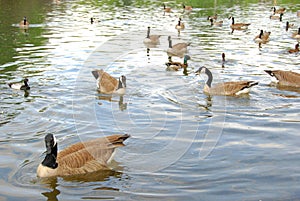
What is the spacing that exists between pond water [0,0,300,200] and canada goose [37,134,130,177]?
0.23 m

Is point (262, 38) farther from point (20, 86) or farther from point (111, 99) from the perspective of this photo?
point (20, 86)

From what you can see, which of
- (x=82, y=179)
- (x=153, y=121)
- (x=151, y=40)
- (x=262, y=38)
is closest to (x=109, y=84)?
(x=153, y=121)

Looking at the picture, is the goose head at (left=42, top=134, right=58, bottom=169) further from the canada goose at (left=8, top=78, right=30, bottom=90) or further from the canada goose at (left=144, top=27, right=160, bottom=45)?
the canada goose at (left=144, top=27, right=160, bottom=45)

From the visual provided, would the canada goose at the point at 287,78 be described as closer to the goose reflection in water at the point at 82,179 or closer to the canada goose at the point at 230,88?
the canada goose at the point at 230,88

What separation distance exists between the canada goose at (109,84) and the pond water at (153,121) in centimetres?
29

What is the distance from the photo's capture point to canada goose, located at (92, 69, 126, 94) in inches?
603

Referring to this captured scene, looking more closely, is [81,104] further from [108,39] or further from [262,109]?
[108,39]

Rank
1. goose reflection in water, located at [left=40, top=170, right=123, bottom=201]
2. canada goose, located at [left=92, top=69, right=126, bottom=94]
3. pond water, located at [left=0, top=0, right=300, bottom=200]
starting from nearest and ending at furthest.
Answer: goose reflection in water, located at [left=40, top=170, right=123, bottom=201]
pond water, located at [left=0, top=0, right=300, bottom=200]
canada goose, located at [left=92, top=69, right=126, bottom=94]

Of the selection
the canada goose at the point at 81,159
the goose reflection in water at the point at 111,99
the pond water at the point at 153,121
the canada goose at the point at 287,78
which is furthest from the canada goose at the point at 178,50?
the canada goose at the point at 81,159

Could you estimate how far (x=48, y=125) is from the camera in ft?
39.3

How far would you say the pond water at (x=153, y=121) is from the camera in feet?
28.3

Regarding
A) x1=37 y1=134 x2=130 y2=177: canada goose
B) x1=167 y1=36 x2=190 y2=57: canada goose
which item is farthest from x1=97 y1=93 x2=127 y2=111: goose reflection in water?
x1=167 y1=36 x2=190 y2=57: canada goose

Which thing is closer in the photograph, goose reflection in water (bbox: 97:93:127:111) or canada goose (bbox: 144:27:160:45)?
goose reflection in water (bbox: 97:93:127:111)

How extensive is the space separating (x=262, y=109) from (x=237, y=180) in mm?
5190
